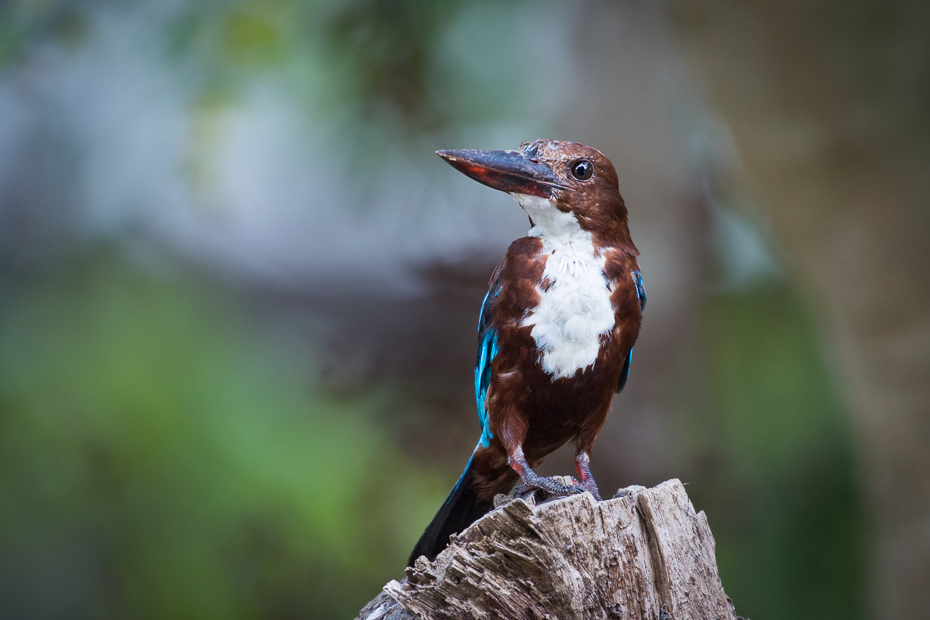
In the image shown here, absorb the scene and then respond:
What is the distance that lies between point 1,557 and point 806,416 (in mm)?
4001

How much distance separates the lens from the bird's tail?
7.41 ft

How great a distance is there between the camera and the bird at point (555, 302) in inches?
80.3

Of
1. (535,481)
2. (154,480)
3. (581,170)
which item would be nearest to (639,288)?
(581,170)

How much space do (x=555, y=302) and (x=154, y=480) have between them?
248cm

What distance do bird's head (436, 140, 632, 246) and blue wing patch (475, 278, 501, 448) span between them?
243 millimetres

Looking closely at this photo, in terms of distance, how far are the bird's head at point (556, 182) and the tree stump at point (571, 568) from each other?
76cm

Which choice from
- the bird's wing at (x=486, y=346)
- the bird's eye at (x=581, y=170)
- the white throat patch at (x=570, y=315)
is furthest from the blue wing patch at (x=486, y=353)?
the bird's eye at (x=581, y=170)

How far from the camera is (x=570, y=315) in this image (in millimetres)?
2021

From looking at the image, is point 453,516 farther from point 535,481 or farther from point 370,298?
point 370,298

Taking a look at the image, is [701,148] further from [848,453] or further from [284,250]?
[284,250]

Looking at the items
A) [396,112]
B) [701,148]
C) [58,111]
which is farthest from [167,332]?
[701,148]

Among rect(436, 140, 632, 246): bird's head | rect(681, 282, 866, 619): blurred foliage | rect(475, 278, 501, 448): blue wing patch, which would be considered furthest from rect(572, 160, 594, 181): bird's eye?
rect(681, 282, 866, 619): blurred foliage

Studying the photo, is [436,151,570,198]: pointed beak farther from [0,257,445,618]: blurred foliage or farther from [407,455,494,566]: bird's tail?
[0,257,445,618]: blurred foliage

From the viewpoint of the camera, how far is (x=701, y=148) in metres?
4.13
